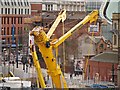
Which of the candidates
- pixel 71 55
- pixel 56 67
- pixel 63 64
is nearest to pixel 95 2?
pixel 71 55

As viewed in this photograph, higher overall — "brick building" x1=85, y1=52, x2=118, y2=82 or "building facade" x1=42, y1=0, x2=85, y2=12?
"building facade" x1=42, y1=0, x2=85, y2=12

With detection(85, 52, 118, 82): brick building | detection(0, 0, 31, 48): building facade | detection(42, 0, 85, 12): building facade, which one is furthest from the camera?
detection(42, 0, 85, 12): building facade

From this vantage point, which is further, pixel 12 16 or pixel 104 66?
pixel 12 16

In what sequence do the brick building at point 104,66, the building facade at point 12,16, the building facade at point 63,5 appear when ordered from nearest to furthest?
the brick building at point 104,66 < the building facade at point 12,16 < the building facade at point 63,5

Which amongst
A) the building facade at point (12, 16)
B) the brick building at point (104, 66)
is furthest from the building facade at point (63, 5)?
the brick building at point (104, 66)

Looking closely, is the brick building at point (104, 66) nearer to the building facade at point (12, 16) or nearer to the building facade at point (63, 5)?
the building facade at point (12, 16)

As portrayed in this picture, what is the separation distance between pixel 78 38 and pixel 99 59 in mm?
2365

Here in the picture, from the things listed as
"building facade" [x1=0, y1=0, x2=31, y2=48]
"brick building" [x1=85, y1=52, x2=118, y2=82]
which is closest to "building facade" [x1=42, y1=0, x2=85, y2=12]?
"building facade" [x1=0, y1=0, x2=31, y2=48]

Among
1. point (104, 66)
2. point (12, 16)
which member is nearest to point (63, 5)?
point (12, 16)

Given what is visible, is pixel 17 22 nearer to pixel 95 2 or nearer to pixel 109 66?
pixel 95 2

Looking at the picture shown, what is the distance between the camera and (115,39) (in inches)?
227

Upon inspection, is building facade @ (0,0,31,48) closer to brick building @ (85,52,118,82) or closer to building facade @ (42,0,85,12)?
building facade @ (42,0,85,12)

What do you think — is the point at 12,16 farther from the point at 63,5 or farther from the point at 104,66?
the point at 104,66

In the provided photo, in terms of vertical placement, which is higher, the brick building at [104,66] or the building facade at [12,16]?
the building facade at [12,16]
